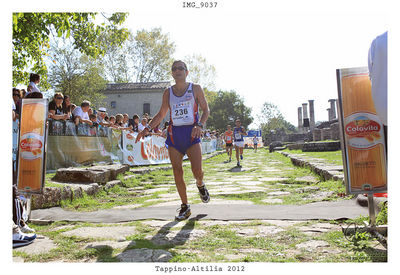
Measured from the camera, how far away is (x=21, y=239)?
8.59ft

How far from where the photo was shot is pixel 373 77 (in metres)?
2.10

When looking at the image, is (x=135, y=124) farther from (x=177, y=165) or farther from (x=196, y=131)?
(x=196, y=131)

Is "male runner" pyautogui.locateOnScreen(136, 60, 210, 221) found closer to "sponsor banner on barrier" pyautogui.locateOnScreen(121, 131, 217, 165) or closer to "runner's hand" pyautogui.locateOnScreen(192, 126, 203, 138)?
"runner's hand" pyautogui.locateOnScreen(192, 126, 203, 138)

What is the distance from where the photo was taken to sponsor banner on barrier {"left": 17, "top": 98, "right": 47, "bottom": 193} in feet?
9.89

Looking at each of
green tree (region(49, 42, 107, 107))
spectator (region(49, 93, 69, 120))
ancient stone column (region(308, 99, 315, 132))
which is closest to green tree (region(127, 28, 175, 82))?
green tree (region(49, 42, 107, 107))

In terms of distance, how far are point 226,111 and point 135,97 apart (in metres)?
22.3

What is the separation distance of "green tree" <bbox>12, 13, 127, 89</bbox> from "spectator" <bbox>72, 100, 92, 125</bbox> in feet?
3.71

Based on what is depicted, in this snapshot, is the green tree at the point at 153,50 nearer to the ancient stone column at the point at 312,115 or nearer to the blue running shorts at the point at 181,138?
the ancient stone column at the point at 312,115

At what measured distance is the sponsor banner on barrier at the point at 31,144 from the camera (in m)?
3.01

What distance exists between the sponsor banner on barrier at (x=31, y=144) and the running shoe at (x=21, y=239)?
1.58ft

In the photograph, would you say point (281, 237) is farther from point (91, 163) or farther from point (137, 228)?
point (91, 163)

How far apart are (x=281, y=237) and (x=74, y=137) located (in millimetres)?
5801

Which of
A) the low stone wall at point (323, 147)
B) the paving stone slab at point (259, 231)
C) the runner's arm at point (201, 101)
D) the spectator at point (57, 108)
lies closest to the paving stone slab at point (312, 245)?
the paving stone slab at point (259, 231)

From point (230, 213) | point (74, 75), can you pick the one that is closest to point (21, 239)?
point (230, 213)
